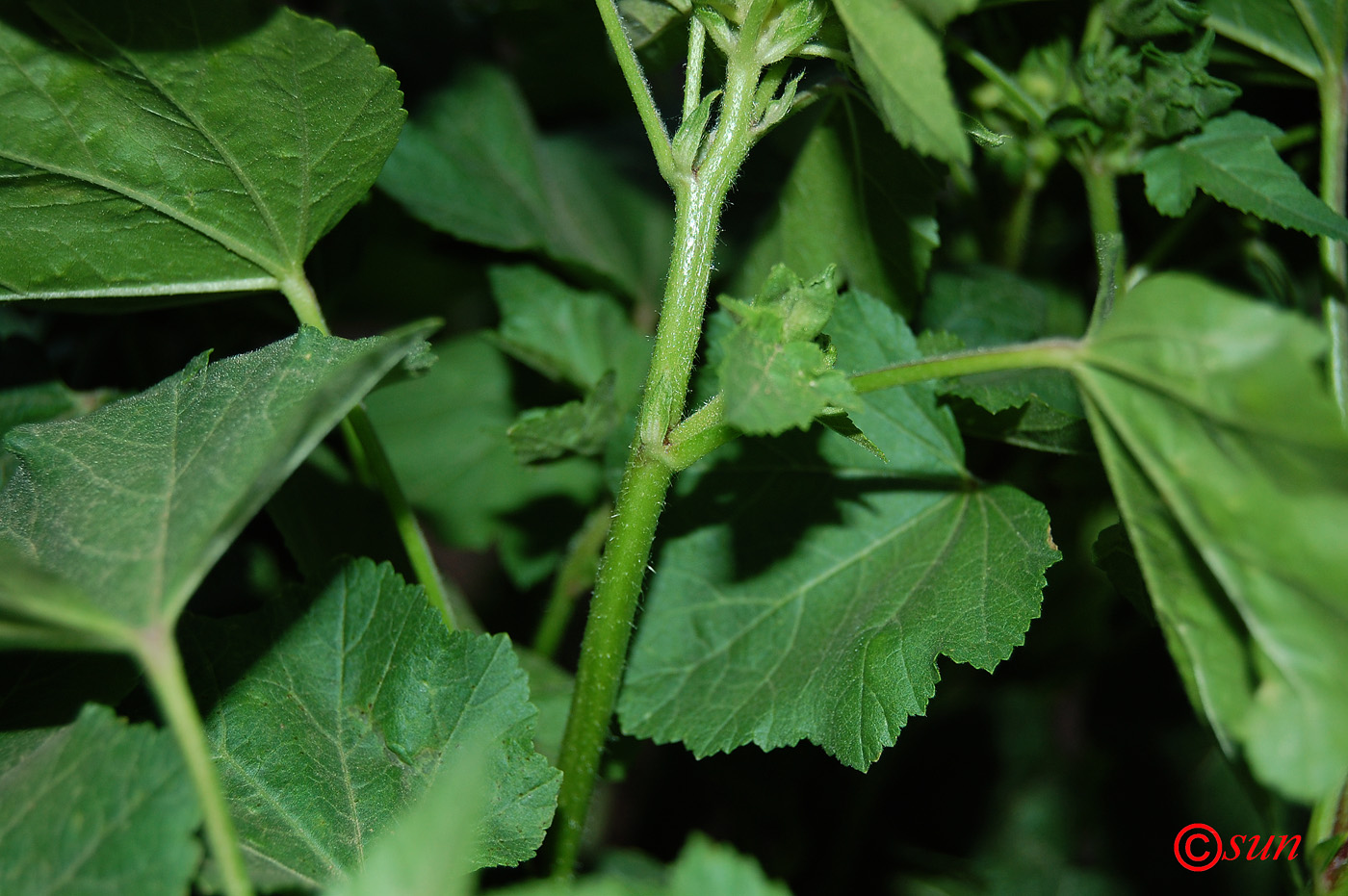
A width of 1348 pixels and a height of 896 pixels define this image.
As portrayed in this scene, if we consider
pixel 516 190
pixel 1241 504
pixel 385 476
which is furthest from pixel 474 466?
pixel 1241 504

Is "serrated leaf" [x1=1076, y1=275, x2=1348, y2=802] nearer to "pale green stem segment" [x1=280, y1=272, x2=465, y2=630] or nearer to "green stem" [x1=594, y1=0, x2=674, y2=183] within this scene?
"green stem" [x1=594, y1=0, x2=674, y2=183]

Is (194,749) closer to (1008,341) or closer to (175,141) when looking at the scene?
(175,141)


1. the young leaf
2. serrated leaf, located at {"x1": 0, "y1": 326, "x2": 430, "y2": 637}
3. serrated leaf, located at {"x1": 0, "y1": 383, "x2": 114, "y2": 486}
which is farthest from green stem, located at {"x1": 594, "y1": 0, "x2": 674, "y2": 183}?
serrated leaf, located at {"x1": 0, "y1": 383, "x2": 114, "y2": 486}

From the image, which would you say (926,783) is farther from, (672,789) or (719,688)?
(719,688)

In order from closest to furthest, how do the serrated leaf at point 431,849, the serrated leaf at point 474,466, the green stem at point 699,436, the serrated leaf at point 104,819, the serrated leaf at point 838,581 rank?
the serrated leaf at point 431,849
the serrated leaf at point 104,819
the green stem at point 699,436
the serrated leaf at point 838,581
the serrated leaf at point 474,466

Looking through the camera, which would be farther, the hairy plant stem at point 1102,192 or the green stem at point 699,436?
the hairy plant stem at point 1102,192

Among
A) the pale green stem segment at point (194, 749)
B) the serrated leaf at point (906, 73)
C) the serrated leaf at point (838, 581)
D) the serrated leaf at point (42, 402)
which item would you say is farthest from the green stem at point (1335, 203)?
the serrated leaf at point (42, 402)

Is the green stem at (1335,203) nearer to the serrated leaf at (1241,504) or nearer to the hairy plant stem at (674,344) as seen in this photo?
the serrated leaf at (1241,504)
